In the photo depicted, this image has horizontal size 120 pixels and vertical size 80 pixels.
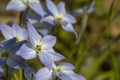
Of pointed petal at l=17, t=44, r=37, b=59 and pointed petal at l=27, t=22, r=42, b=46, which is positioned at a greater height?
pointed petal at l=27, t=22, r=42, b=46

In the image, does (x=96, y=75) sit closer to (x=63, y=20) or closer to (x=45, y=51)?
Answer: (x=63, y=20)

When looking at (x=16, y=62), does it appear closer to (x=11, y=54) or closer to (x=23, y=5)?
(x=11, y=54)

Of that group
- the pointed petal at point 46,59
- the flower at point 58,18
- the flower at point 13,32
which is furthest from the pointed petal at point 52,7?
the pointed petal at point 46,59

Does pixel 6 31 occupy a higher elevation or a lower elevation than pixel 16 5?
lower

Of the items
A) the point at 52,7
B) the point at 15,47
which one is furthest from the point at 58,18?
the point at 15,47

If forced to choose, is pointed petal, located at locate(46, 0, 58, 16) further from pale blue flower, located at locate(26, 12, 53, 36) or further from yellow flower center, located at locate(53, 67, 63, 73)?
yellow flower center, located at locate(53, 67, 63, 73)

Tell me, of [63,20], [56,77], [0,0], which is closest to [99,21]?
[0,0]

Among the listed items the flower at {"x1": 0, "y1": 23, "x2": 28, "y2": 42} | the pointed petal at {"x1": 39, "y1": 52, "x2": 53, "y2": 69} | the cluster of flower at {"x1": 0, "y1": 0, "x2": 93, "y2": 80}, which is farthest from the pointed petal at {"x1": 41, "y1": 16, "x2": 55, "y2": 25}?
the pointed petal at {"x1": 39, "y1": 52, "x2": 53, "y2": 69}
